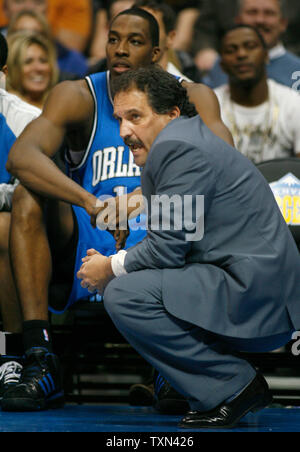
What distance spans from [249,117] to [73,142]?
150cm

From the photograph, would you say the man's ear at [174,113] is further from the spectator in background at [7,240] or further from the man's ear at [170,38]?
the man's ear at [170,38]

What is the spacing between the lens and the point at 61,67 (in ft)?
21.1

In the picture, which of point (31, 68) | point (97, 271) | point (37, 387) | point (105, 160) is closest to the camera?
point (97, 271)

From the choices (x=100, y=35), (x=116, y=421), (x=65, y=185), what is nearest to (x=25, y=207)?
(x=65, y=185)

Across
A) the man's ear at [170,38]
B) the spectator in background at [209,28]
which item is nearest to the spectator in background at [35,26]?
the man's ear at [170,38]

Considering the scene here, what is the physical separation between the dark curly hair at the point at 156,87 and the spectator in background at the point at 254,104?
1.96m

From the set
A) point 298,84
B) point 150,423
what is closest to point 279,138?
point 298,84

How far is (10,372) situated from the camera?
3.17 meters

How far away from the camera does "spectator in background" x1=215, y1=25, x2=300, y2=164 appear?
15.3ft

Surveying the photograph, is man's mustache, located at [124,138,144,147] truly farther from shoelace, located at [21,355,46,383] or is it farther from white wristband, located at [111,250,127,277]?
shoelace, located at [21,355,46,383]

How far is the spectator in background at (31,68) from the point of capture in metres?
4.91

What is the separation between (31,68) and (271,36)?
1678 mm

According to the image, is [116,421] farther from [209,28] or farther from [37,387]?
[209,28]

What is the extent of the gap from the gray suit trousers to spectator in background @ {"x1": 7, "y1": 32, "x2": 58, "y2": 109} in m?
2.51
